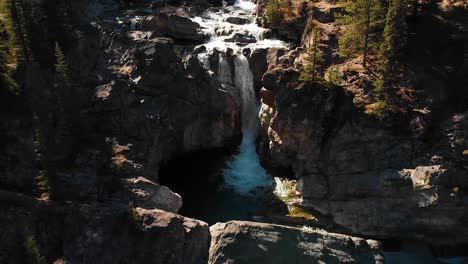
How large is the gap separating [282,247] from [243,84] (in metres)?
27.5

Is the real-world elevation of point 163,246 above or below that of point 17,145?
below

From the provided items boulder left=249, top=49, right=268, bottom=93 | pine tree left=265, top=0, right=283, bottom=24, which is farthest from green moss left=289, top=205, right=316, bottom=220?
pine tree left=265, top=0, right=283, bottom=24

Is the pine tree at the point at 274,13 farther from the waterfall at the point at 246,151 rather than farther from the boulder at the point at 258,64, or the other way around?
the waterfall at the point at 246,151

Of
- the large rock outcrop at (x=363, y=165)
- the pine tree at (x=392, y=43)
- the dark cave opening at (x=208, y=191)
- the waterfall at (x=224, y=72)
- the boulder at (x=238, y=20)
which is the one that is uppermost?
the boulder at (x=238, y=20)

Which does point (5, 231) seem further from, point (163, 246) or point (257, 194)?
point (257, 194)

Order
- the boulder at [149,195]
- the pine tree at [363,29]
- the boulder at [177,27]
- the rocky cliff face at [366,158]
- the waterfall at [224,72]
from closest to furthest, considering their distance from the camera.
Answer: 1. the rocky cliff face at [366,158]
2. the boulder at [149,195]
3. the pine tree at [363,29]
4. the waterfall at [224,72]
5. the boulder at [177,27]

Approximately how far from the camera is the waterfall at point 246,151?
49.1m

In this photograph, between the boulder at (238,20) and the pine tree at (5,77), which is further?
the boulder at (238,20)

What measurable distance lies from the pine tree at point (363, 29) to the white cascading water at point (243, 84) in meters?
12.6

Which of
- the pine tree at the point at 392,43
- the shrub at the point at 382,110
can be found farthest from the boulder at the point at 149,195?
the pine tree at the point at 392,43

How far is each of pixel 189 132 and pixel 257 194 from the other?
1150 cm

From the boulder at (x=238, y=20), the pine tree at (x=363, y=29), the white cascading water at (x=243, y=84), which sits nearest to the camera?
the pine tree at (x=363, y=29)

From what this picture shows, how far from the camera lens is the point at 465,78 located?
43.6 m

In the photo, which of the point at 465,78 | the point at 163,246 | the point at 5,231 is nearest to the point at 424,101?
the point at 465,78
